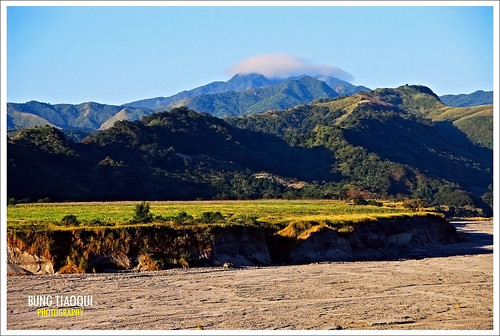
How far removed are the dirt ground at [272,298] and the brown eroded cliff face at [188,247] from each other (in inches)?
68.0

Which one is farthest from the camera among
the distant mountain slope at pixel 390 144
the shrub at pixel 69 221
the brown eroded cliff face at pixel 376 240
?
the distant mountain slope at pixel 390 144

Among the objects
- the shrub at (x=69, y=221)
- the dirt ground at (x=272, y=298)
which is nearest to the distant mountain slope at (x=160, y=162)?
the shrub at (x=69, y=221)

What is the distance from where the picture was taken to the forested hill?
80.0m

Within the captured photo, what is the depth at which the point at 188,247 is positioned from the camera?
39625mm

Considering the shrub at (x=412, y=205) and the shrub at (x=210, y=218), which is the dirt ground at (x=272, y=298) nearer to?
the shrub at (x=210, y=218)

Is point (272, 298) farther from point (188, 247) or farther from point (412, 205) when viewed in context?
point (412, 205)

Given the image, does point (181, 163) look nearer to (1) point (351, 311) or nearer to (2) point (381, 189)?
(2) point (381, 189)

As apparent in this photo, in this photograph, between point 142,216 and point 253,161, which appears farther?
point 253,161

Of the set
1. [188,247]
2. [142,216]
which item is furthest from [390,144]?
[188,247]

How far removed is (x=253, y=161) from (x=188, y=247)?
246 feet

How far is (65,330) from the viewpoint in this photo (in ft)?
78.5

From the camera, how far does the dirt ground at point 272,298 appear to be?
25.9 meters

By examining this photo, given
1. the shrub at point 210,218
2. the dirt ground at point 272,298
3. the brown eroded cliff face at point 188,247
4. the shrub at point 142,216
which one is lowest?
the dirt ground at point 272,298

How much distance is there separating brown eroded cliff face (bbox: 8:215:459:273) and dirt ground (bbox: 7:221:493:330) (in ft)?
5.66
